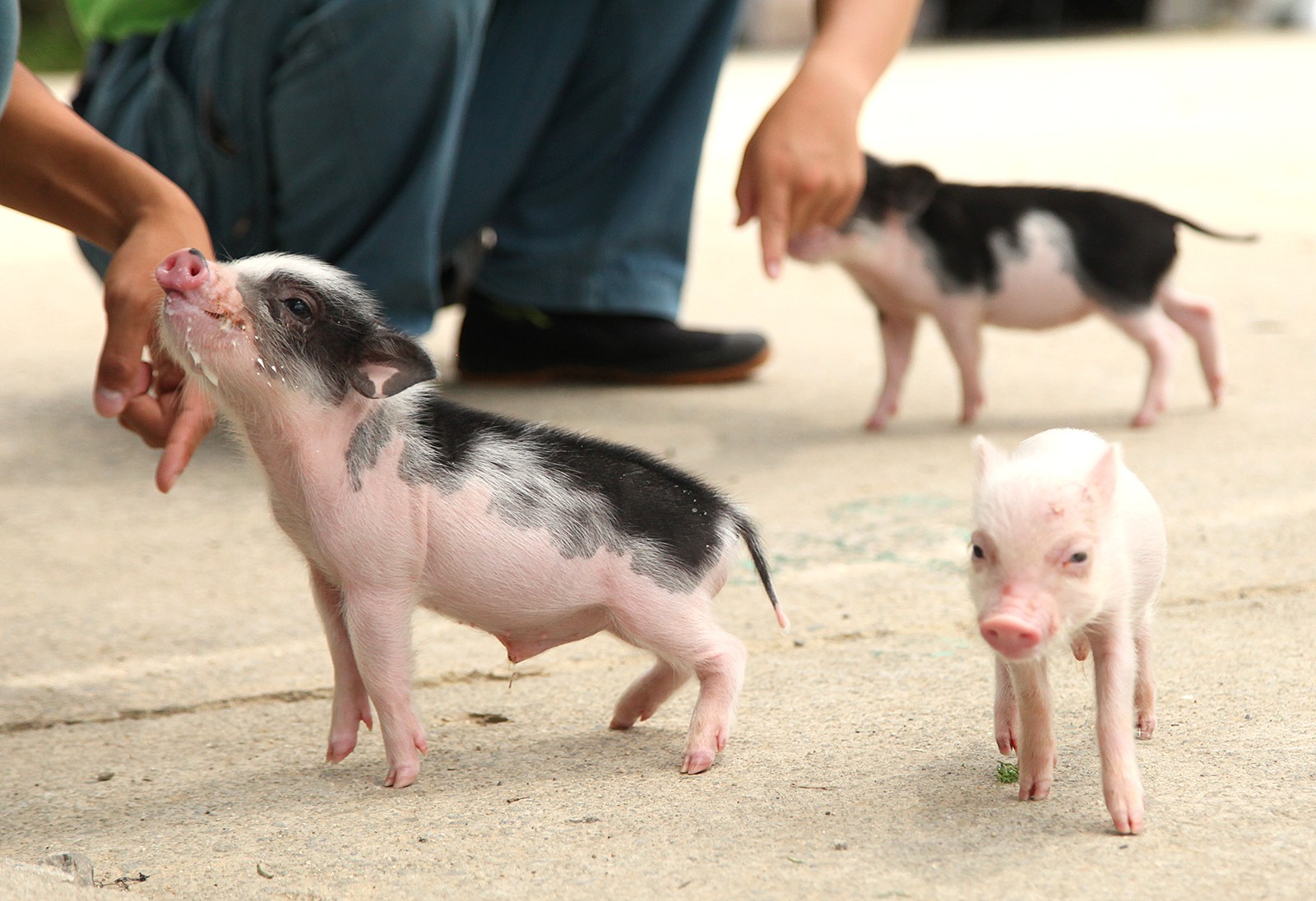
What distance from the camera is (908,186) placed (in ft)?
13.4

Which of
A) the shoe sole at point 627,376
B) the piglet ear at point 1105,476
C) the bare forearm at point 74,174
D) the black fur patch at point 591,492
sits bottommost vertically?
the shoe sole at point 627,376

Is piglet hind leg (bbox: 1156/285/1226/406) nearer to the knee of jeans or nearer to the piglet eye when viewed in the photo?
the knee of jeans

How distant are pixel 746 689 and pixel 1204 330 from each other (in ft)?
7.49

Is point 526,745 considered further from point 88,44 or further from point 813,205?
point 88,44

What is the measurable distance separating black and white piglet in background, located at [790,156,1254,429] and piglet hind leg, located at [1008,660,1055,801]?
2.23 m

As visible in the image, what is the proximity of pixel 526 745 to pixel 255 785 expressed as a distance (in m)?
0.39

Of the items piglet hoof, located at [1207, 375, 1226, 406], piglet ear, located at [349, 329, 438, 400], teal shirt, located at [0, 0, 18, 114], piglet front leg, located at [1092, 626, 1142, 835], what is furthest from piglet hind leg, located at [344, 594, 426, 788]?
piglet hoof, located at [1207, 375, 1226, 406]

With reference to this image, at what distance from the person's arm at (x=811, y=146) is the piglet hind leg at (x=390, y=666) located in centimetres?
133

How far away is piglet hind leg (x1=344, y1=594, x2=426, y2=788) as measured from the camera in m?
2.09

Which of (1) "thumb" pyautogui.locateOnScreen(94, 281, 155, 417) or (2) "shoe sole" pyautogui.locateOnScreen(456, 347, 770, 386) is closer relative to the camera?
(1) "thumb" pyautogui.locateOnScreen(94, 281, 155, 417)

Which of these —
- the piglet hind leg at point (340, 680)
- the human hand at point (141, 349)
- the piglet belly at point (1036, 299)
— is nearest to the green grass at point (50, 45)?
the piglet belly at point (1036, 299)

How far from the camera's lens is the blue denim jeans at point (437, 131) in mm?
3973

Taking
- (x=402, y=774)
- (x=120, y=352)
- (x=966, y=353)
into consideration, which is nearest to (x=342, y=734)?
(x=402, y=774)

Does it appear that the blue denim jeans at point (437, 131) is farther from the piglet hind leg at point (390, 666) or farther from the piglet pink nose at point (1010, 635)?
the piglet pink nose at point (1010, 635)
